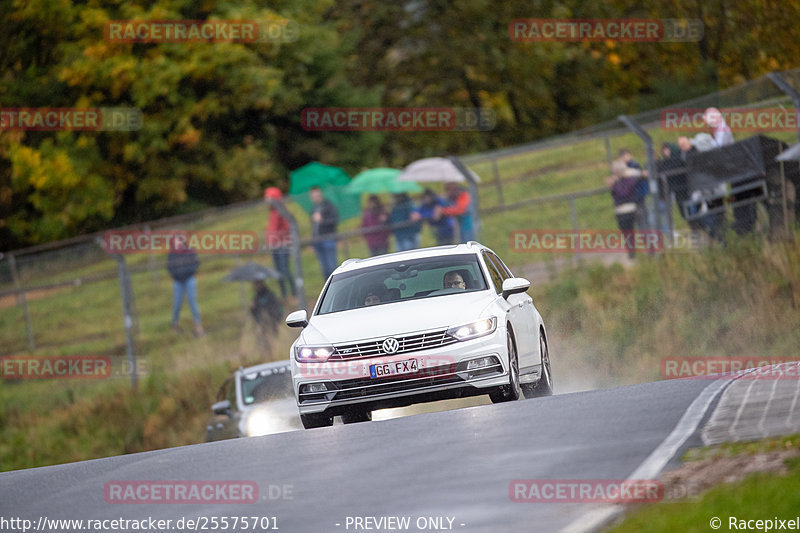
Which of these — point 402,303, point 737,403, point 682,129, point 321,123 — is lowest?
point 737,403

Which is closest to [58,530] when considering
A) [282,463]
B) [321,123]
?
[282,463]

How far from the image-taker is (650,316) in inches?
792

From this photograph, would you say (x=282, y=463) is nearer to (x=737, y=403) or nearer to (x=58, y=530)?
(x=58, y=530)

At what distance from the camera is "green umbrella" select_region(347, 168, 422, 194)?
28.4 metres

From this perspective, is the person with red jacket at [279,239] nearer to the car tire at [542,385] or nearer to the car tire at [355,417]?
the car tire at [542,385]

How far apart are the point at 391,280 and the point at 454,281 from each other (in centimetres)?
70

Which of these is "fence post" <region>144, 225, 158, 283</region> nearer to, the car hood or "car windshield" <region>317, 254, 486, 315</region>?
"car windshield" <region>317, 254, 486, 315</region>

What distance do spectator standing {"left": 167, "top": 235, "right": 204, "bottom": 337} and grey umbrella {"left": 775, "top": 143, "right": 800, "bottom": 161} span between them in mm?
10243

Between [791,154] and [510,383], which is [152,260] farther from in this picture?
[510,383]

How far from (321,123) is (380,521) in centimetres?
4218

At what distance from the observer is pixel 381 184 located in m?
28.8

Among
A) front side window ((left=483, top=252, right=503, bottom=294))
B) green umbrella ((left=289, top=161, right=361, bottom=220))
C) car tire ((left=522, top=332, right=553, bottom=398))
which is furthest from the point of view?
green umbrella ((left=289, top=161, right=361, bottom=220))

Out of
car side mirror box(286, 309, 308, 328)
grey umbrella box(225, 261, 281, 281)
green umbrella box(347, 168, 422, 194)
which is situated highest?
green umbrella box(347, 168, 422, 194)

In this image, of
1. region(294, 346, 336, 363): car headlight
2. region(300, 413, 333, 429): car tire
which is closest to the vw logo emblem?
region(294, 346, 336, 363): car headlight
